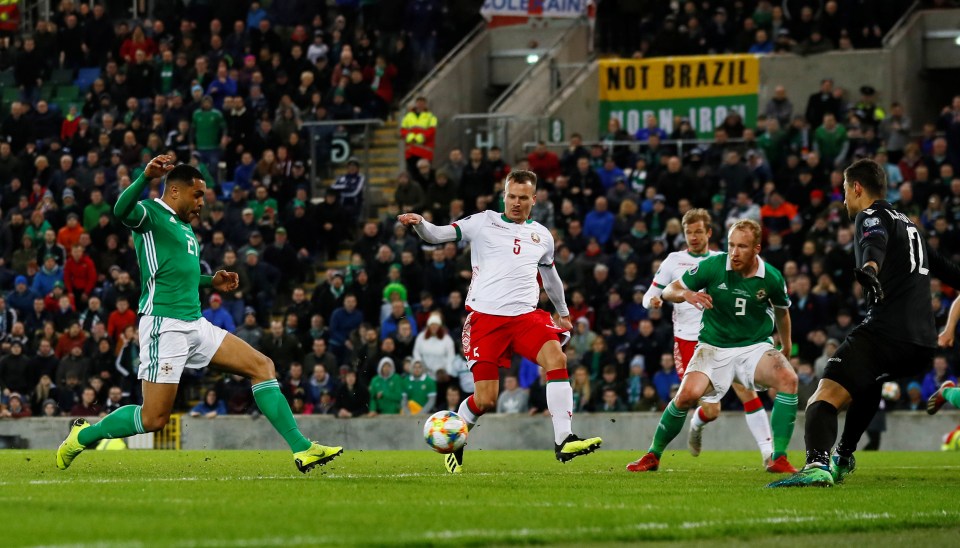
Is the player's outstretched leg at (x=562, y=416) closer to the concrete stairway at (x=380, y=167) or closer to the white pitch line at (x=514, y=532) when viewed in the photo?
the white pitch line at (x=514, y=532)

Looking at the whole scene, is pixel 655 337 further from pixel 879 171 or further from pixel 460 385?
pixel 879 171

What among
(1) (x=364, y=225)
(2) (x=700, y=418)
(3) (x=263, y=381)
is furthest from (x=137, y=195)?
(1) (x=364, y=225)

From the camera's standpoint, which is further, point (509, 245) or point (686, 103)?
point (686, 103)

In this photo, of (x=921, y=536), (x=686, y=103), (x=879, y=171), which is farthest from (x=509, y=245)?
(x=686, y=103)

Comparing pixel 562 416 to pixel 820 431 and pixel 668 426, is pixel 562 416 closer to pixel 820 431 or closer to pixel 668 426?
pixel 668 426

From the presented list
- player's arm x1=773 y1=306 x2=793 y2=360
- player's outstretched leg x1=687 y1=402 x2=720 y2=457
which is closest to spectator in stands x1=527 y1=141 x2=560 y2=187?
player's outstretched leg x1=687 y1=402 x2=720 y2=457

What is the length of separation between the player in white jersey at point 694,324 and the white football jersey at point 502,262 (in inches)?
51.8

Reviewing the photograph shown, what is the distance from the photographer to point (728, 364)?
14258 mm

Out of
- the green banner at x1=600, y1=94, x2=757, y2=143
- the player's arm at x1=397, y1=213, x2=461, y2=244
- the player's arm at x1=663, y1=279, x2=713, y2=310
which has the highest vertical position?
the green banner at x1=600, y1=94, x2=757, y2=143

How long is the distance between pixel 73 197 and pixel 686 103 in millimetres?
11967

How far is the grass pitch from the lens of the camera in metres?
8.44

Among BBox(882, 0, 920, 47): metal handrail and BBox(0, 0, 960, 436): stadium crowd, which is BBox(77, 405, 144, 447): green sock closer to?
BBox(0, 0, 960, 436): stadium crowd

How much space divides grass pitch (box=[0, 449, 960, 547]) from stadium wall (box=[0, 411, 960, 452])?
777cm

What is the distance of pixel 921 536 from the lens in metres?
9.03
